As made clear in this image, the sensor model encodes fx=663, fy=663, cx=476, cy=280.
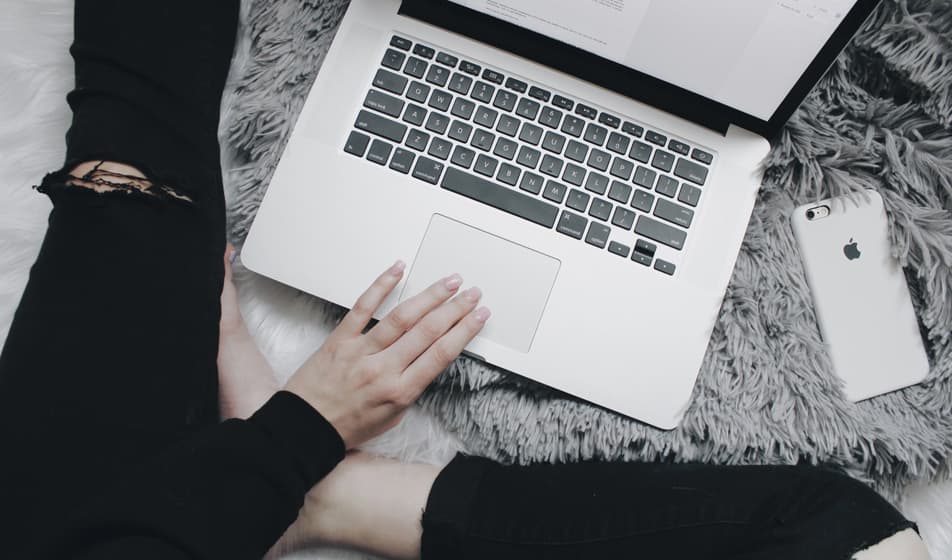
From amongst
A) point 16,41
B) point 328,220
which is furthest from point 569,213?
point 16,41

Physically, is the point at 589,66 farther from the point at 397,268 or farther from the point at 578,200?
the point at 397,268

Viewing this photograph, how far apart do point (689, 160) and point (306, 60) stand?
0.34 m

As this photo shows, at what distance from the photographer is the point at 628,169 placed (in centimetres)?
54

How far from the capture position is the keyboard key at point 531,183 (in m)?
0.53

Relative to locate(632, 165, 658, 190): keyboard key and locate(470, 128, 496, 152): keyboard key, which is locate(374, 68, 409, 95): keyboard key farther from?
locate(632, 165, 658, 190): keyboard key

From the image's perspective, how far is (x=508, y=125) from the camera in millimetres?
540

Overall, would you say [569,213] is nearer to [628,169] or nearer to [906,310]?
[628,169]

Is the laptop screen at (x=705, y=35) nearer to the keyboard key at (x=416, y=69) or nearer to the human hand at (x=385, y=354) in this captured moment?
the keyboard key at (x=416, y=69)

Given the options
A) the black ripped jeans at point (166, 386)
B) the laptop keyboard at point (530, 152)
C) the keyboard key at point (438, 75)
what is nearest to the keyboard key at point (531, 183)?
the laptop keyboard at point (530, 152)

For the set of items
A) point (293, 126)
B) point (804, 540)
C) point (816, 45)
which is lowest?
point (804, 540)

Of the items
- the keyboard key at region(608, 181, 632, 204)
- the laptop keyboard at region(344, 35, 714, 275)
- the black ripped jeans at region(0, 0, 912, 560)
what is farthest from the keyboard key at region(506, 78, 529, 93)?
the black ripped jeans at region(0, 0, 912, 560)

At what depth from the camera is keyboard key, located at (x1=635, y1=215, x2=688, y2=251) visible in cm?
53

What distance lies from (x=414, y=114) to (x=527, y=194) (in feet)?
0.37

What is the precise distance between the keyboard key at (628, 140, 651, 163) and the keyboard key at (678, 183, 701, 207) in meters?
0.04
